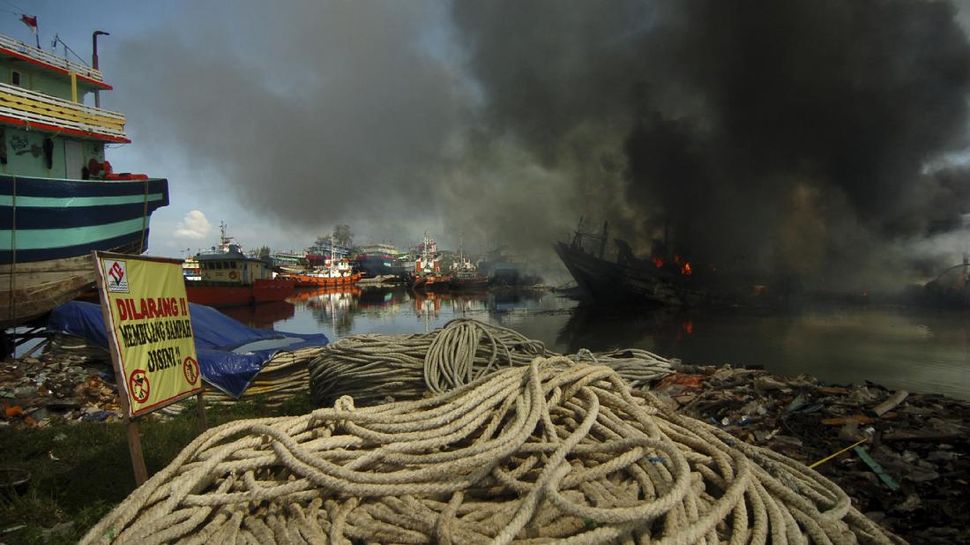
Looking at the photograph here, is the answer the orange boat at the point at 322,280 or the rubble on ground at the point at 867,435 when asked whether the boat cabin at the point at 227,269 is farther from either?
the rubble on ground at the point at 867,435

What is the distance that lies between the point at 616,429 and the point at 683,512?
2.20 ft

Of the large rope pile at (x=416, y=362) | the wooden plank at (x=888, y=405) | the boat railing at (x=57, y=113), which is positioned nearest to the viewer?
the wooden plank at (x=888, y=405)

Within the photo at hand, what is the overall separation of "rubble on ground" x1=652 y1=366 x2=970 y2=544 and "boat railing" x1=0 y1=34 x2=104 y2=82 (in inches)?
665

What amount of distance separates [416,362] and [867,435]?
4208 mm

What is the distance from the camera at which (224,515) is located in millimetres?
2475

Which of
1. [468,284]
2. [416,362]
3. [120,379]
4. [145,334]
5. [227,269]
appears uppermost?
[227,269]

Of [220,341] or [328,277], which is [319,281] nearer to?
[328,277]

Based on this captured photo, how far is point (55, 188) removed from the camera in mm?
11766

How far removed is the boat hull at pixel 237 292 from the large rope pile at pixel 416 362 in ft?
98.1

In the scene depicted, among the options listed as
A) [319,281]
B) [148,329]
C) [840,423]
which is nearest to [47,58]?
[148,329]

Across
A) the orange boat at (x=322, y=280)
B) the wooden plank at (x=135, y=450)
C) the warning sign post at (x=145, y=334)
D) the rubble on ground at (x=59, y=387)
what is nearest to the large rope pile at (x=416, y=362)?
the warning sign post at (x=145, y=334)

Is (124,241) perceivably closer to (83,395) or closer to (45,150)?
(45,150)

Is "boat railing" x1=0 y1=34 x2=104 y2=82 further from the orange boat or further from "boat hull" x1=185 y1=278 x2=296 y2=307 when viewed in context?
the orange boat

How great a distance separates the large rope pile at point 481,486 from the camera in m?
2.24
